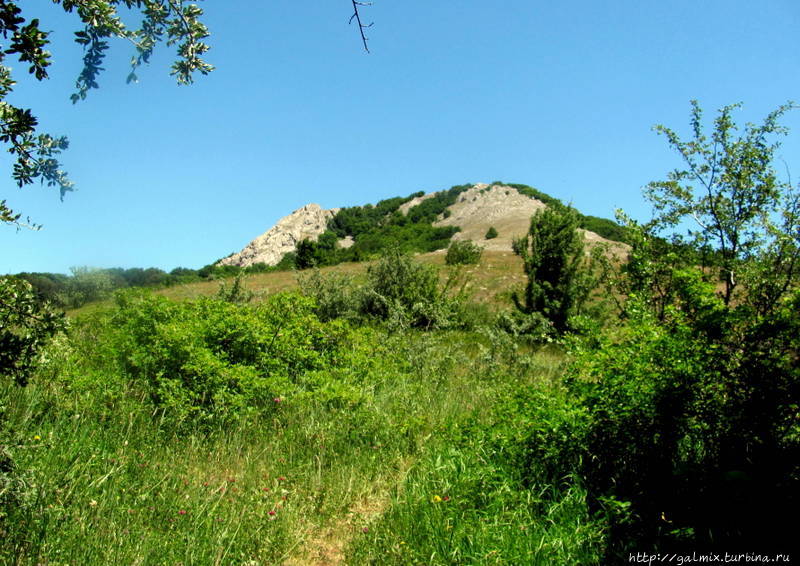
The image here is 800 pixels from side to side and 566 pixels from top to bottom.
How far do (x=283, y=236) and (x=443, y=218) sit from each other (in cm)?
4823

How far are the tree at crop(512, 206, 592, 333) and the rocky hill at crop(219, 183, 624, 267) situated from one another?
67.2 meters

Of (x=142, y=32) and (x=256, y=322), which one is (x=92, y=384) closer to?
(x=256, y=322)

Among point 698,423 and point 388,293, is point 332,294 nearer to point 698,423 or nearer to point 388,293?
point 388,293

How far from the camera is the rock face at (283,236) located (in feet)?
427

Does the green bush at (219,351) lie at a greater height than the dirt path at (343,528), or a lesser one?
greater

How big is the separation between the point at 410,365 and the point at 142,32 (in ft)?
20.0

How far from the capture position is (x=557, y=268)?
1503 cm

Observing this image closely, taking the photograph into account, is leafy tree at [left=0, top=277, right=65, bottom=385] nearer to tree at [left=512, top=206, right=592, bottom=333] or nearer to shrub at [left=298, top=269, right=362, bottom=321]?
shrub at [left=298, top=269, right=362, bottom=321]

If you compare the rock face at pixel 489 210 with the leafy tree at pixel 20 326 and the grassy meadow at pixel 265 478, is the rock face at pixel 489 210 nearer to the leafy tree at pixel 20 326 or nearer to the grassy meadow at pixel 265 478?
the grassy meadow at pixel 265 478

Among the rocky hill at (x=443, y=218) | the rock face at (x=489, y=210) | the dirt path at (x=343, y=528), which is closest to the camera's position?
the dirt path at (x=343, y=528)

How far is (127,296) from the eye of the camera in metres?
8.00

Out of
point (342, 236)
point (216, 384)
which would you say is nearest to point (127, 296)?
point (216, 384)

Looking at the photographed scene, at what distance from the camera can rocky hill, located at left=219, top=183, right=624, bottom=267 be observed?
100 m

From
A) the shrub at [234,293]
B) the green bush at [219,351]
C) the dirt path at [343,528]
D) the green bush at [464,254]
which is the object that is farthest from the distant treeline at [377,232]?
the dirt path at [343,528]
